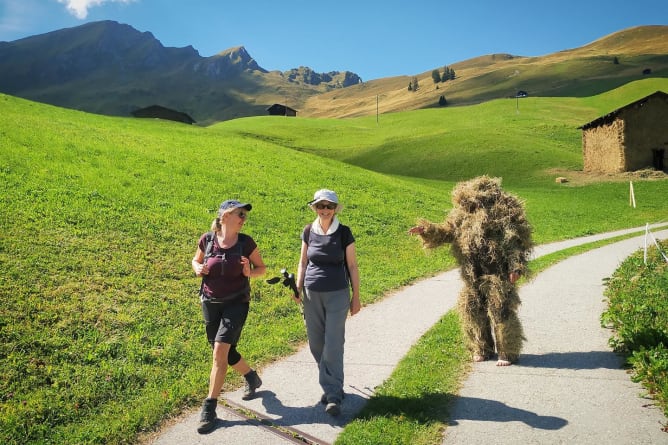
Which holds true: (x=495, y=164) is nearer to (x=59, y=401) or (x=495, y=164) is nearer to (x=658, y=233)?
(x=658, y=233)

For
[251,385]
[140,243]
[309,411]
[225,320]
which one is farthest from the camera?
[140,243]

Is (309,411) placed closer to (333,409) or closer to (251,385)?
(333,409)

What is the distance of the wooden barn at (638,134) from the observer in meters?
39.8

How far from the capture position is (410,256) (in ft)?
61.2

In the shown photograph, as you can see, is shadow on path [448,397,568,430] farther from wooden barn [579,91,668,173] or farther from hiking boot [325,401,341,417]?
wooden barn [579,91,668,173]

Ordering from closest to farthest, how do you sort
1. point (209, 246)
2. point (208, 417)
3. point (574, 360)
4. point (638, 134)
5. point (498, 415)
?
point (208, 417), point (498, 415), point (209, 246), point (574, 360), point (638, 134)

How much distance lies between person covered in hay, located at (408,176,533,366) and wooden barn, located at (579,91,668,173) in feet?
124

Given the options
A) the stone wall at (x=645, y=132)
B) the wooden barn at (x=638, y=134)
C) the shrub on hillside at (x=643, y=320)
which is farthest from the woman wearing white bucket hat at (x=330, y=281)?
the stone wall at (x=645, y=132)

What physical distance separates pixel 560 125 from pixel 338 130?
3194 cm

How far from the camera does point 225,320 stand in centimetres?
631

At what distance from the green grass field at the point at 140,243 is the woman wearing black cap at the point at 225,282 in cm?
104

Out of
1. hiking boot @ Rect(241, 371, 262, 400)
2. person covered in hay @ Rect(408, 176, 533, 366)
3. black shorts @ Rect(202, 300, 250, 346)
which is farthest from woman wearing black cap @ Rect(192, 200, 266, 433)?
person covered in hay @ Rect(408, 176, 533, 366)

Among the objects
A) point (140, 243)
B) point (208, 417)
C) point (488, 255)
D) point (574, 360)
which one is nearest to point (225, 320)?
point (208, 417)

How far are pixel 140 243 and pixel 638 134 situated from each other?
40.1m
